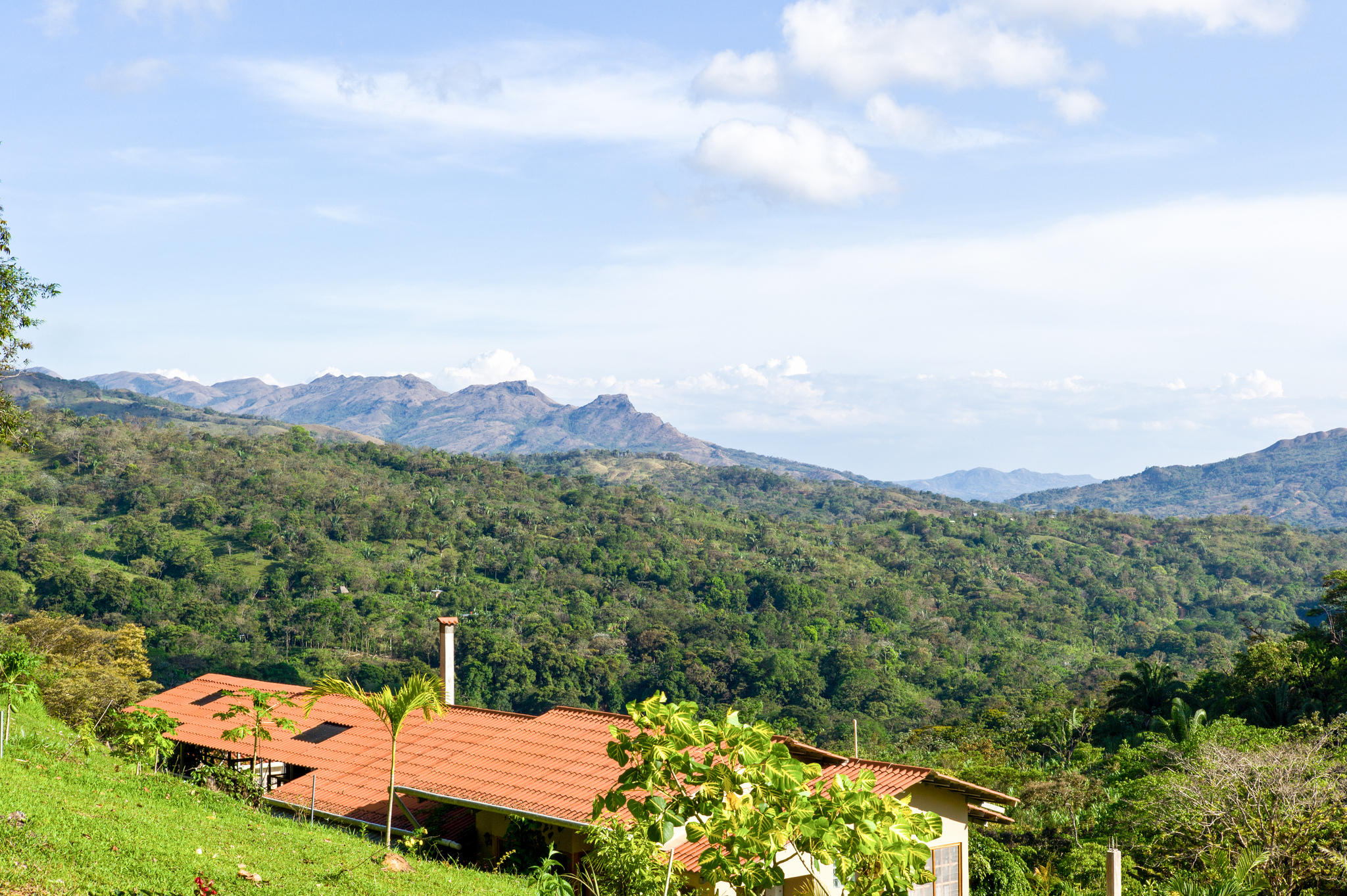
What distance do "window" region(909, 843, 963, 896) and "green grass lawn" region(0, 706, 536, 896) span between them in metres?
5.56

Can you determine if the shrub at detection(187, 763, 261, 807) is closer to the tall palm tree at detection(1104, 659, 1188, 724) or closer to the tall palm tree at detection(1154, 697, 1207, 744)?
the tall palm tree at detection(1154, 697, 1207, 744)

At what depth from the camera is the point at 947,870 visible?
42.3 feet

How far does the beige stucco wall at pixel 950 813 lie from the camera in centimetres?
1262

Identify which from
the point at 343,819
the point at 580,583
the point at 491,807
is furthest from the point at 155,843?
the point at 580,583

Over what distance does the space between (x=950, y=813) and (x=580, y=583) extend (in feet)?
242

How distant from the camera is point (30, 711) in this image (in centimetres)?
1811

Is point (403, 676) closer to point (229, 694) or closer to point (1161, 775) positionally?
point (229, 694)

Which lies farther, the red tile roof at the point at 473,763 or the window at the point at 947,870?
the window at the point at 947,870

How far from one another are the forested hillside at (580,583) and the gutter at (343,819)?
42.8 m

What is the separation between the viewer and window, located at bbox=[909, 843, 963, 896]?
12727mm

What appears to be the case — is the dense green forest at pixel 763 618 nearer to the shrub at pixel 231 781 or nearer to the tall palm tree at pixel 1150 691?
the tall palm tree at pixel 1150 691

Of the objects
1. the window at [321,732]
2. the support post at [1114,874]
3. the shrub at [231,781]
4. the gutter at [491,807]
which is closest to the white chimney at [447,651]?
the window at [321,732]

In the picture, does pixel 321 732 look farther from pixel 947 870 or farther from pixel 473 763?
pixel 947 870

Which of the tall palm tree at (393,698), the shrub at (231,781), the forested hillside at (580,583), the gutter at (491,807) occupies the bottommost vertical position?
the forested hillside at (580,583)
